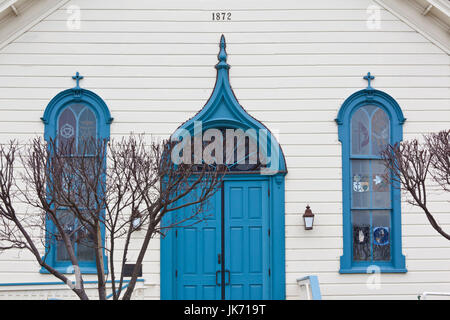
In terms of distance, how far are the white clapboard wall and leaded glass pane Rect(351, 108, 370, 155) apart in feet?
1.19

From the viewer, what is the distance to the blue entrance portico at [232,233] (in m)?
8.91

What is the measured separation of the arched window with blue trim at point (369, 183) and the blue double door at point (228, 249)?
1374 millimetres

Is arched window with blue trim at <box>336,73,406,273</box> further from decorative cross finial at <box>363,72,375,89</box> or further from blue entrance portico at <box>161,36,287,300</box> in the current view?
blue entrance portico at <box>161,36,287,300</box>

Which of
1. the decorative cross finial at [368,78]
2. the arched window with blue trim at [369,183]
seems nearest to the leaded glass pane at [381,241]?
the arched window with blue trim at [369,183]

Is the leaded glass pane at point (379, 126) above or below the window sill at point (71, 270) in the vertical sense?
above

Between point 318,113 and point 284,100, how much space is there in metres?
0.59

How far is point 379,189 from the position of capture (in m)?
9.10

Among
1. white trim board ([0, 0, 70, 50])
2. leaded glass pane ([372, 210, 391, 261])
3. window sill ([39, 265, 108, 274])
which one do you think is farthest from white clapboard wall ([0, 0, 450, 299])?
window sill ([39, 265, 108, 274])

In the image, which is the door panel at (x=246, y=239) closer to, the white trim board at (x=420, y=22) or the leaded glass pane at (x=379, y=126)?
the leaded glass pane at (x=379, y=126)

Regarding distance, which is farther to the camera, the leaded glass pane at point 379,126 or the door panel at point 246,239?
the leaded glass pane at point 379,126

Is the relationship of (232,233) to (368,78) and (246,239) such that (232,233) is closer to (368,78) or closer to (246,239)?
(246,239)

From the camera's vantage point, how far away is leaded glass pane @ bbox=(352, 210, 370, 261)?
9.01m

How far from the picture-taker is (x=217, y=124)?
30.0 ft

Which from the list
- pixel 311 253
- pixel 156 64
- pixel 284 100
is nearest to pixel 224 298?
pixel 311 253
